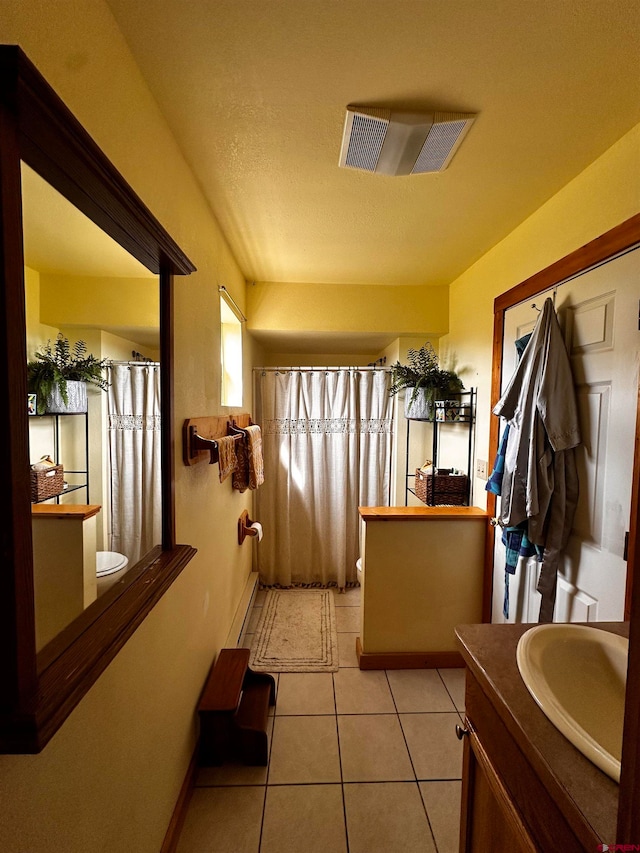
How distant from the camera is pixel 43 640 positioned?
635mm

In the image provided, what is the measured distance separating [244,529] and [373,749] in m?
1.35

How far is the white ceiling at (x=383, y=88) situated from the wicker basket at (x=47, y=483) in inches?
42.6

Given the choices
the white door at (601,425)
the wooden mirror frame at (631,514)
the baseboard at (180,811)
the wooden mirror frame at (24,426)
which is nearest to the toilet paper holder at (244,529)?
the baseboard at (180,811)

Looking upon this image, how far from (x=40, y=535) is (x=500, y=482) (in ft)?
5.79

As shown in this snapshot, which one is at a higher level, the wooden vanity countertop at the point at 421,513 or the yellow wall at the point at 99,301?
the yellow wall at the point at 99,301

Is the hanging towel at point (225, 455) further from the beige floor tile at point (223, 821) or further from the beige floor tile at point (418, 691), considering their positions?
the beige floor tile at point (418, 691)

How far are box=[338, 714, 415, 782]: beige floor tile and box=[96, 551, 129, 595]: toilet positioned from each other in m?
1.36

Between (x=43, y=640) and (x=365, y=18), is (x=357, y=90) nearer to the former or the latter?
(x=365, y=18)

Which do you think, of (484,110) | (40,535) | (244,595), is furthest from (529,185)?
(244,595)

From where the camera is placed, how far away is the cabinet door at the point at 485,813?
2.35ft

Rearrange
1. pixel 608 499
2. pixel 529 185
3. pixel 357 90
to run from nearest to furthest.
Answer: pixel 357 90
pixel 608 499
pixel 529 185

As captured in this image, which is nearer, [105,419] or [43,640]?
[43,640]

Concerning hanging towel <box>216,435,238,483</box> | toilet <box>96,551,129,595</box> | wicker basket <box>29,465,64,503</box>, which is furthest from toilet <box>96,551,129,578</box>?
hanging towel <box>216,435,238,483</box>

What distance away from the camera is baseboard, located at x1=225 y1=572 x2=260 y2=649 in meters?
2.13
